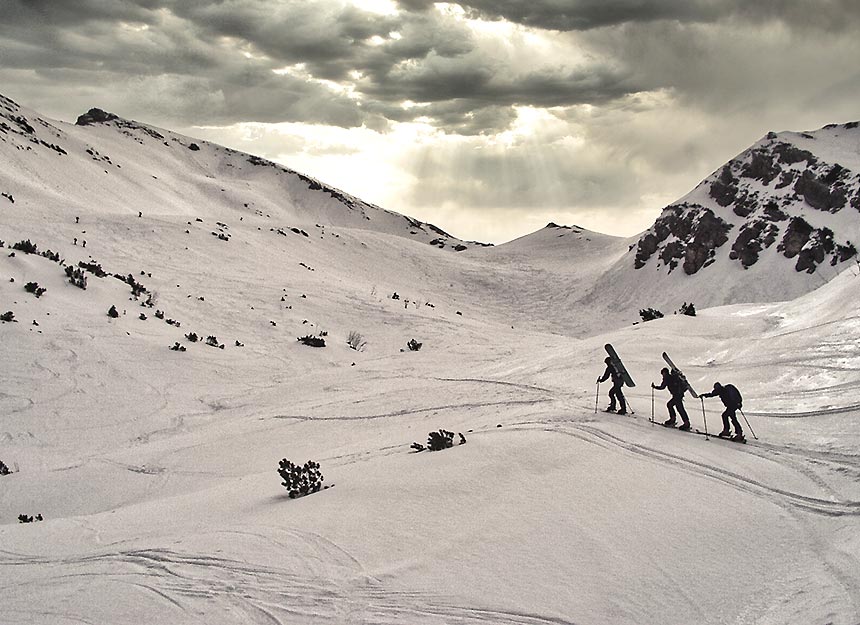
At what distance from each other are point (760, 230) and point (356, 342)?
27279mm

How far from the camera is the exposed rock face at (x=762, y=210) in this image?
3366 centimetres

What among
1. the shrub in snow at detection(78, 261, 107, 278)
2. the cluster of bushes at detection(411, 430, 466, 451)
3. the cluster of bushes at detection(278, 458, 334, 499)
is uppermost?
the shrub in snow at detection(78, 261, 107, 278)

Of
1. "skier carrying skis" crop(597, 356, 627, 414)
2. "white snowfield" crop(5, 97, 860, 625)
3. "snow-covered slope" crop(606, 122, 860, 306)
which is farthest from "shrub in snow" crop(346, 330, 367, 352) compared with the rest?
"snow-covered slope" crop(606, 122, 860, 306)

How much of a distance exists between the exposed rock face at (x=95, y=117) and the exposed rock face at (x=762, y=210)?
6697 centimetres

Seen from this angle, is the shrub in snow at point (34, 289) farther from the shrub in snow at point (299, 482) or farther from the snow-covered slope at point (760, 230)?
the snow-covered slope at point (760, 230)

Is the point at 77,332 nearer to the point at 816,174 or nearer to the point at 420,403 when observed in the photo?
the point at 420,403

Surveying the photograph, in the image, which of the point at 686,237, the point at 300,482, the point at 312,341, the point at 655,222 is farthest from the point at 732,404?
the point at 655,222

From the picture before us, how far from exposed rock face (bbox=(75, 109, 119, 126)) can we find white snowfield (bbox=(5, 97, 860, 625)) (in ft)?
197

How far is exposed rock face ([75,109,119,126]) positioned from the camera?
247 ft

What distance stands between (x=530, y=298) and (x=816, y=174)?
1870cm

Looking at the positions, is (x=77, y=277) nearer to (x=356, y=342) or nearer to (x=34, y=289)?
(x=34, y=289)

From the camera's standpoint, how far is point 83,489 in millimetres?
9359

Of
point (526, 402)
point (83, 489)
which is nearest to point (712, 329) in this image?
point (526, 402)

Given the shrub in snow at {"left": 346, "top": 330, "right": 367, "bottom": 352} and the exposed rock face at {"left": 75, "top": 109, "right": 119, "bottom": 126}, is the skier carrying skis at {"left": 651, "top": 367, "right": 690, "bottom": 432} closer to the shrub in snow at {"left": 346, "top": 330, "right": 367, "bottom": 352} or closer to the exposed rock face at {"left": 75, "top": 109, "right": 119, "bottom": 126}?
the shrub in snow at {"left": 346, "top": 330, "right": 367, "bottom": 352}
